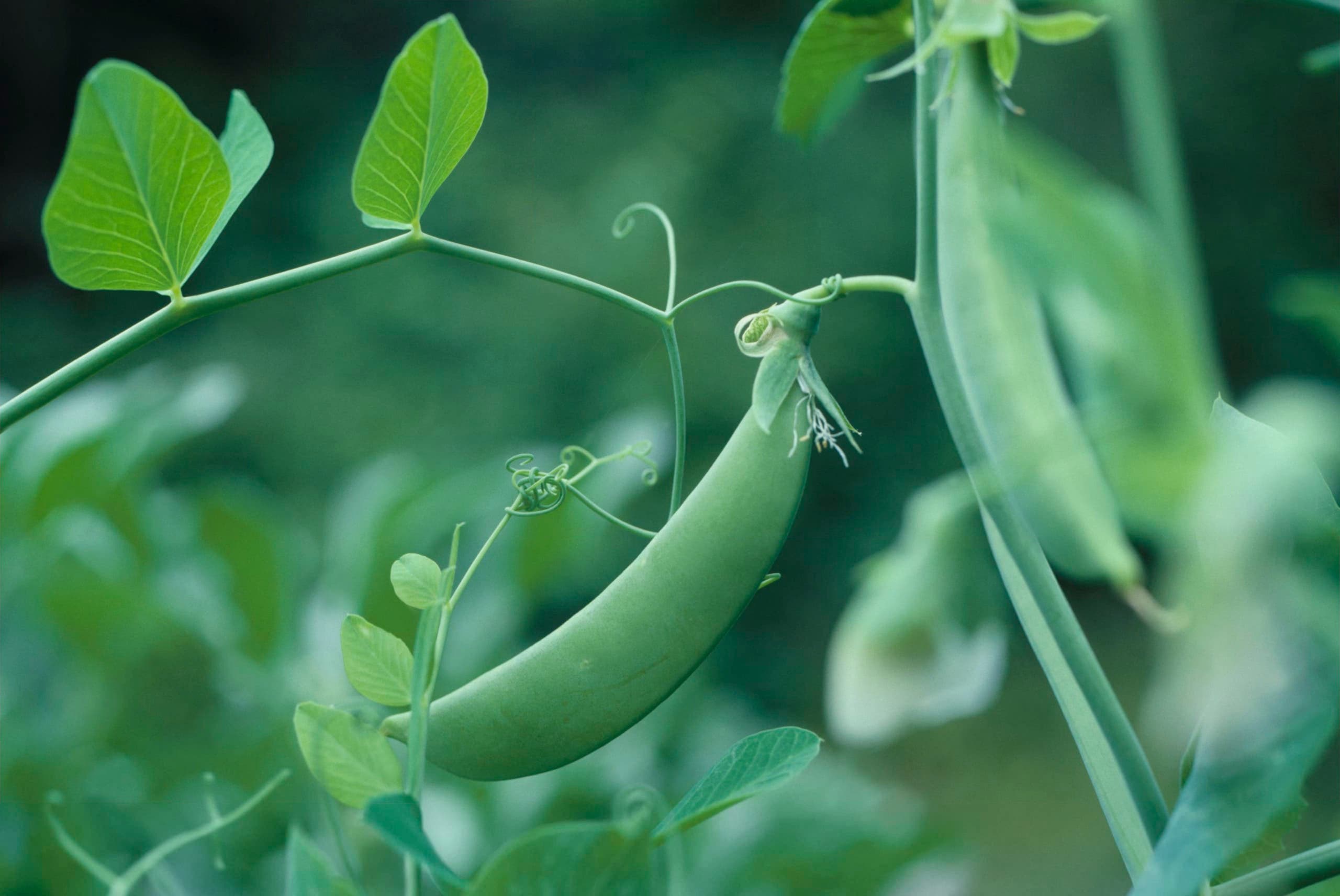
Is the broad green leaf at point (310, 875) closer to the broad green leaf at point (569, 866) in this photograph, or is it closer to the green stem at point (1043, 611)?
the broad green leaf at point (569, 866)

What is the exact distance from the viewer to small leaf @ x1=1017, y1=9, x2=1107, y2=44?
24 cm

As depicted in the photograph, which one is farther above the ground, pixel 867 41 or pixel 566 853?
pixel 867 41

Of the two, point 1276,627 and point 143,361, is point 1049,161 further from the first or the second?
point 143,361

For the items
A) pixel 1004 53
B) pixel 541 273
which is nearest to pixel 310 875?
pixel 541 273

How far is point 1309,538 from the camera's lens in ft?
0.60

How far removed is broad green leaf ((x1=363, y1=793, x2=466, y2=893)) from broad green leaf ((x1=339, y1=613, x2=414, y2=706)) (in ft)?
0.11

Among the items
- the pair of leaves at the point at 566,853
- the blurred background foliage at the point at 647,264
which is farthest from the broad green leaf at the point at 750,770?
the blurred background foliage at the point at 647,264

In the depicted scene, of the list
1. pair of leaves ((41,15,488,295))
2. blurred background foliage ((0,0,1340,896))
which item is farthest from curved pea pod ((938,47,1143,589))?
blurred background foliage ((0,0,1340,896))

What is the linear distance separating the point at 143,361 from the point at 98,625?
2.67 metres

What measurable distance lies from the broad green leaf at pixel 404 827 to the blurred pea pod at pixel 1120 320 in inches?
5.0

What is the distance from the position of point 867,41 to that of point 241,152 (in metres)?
0.16

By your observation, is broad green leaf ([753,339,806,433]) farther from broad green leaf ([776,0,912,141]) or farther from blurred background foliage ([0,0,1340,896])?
blurred background foliage ([0,0,1340,896])

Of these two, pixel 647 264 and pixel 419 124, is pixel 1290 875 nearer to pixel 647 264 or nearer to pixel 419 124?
pixel 419 124

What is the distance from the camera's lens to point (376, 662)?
0.21 metres
